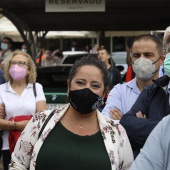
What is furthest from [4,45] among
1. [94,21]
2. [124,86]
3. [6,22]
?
[6,22]

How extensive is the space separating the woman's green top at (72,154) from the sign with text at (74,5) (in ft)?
24.3

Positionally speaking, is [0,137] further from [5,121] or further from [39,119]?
[39,119]

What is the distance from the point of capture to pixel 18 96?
4.89 m

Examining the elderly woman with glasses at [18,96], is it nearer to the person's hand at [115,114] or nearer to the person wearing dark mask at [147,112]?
the person's hand at [115,114]

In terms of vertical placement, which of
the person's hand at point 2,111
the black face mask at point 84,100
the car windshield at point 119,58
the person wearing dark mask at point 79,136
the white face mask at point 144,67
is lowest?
the car windshield at point 119,58

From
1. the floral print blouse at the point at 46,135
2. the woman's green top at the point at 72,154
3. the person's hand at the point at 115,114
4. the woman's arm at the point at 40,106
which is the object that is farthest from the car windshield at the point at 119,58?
the woman's green top at the point at 72,154

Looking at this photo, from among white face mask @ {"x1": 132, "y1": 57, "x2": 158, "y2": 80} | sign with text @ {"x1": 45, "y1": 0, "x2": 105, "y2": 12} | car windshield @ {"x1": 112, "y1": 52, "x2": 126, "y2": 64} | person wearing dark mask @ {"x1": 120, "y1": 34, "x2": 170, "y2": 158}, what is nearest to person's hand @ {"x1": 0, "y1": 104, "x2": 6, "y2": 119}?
white face mask @ {"x1": 132, "y1": 57, "x2": 158, "y2": 80}

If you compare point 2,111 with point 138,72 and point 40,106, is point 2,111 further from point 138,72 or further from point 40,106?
point 138,72

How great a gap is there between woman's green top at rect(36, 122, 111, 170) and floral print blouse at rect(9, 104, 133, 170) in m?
0.04

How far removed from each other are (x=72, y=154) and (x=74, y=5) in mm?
7795

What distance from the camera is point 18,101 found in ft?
15.9

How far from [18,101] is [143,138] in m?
2.28

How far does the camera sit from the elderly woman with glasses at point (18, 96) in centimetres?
480

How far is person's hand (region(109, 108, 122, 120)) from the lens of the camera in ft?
11.3
